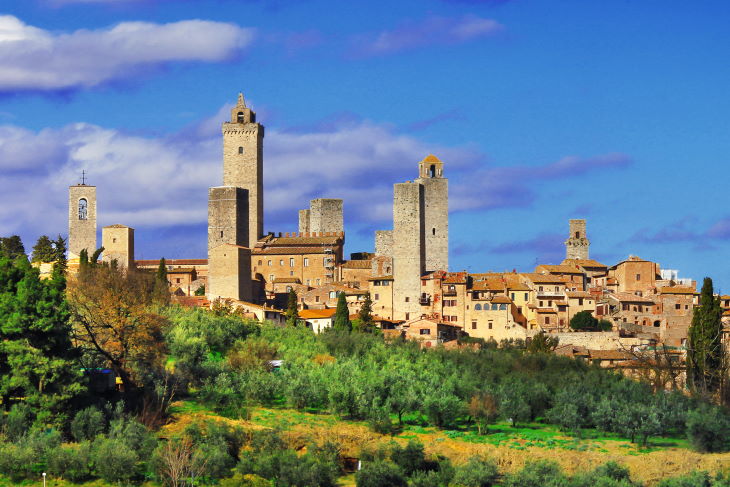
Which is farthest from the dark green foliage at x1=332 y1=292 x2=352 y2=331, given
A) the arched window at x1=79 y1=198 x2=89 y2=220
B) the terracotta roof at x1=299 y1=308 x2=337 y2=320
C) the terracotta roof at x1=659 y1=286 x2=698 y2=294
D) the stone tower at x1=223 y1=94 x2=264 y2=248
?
the stone tower at x1=223 y1=94 x2=264 y2=248

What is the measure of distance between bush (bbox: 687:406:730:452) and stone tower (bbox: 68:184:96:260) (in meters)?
43.2

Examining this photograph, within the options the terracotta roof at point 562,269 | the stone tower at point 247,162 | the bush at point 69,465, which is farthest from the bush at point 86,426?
the stone tower at point 247,162

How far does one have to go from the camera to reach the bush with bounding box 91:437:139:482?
35.7m

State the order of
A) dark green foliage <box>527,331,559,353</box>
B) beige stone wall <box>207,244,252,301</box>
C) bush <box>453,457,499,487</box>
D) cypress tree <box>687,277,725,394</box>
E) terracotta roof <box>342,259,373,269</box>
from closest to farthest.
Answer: bush <box>453,457,499,487</box>
cypress tree <box>687,277,725,394</box>
dark green foliage <box>527,331,559,353</box>
beige stone wall <box>207,244,252,301</box>
terracotta roof <box>342,259,373,269</box>

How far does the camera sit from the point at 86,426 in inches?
1508

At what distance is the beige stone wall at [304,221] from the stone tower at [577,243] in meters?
17.6

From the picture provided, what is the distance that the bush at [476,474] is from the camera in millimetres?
37156

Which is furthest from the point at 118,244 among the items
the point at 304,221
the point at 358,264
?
the point at 304,221

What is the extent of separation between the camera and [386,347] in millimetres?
54750

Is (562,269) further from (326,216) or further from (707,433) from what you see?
(707,433)

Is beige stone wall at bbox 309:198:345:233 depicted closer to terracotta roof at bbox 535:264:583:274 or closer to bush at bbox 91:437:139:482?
terracotta roof at bbox 535:264:583:274

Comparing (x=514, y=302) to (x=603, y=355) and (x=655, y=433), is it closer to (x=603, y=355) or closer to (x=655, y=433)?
(x=603, y=355)

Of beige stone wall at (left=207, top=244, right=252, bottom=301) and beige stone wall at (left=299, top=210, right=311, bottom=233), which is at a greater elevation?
beige stone wall at (left=299, top=210, right=311, bottom=233)

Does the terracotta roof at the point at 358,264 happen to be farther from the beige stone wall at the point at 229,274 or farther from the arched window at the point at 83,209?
the arched window at the point at 83,209
